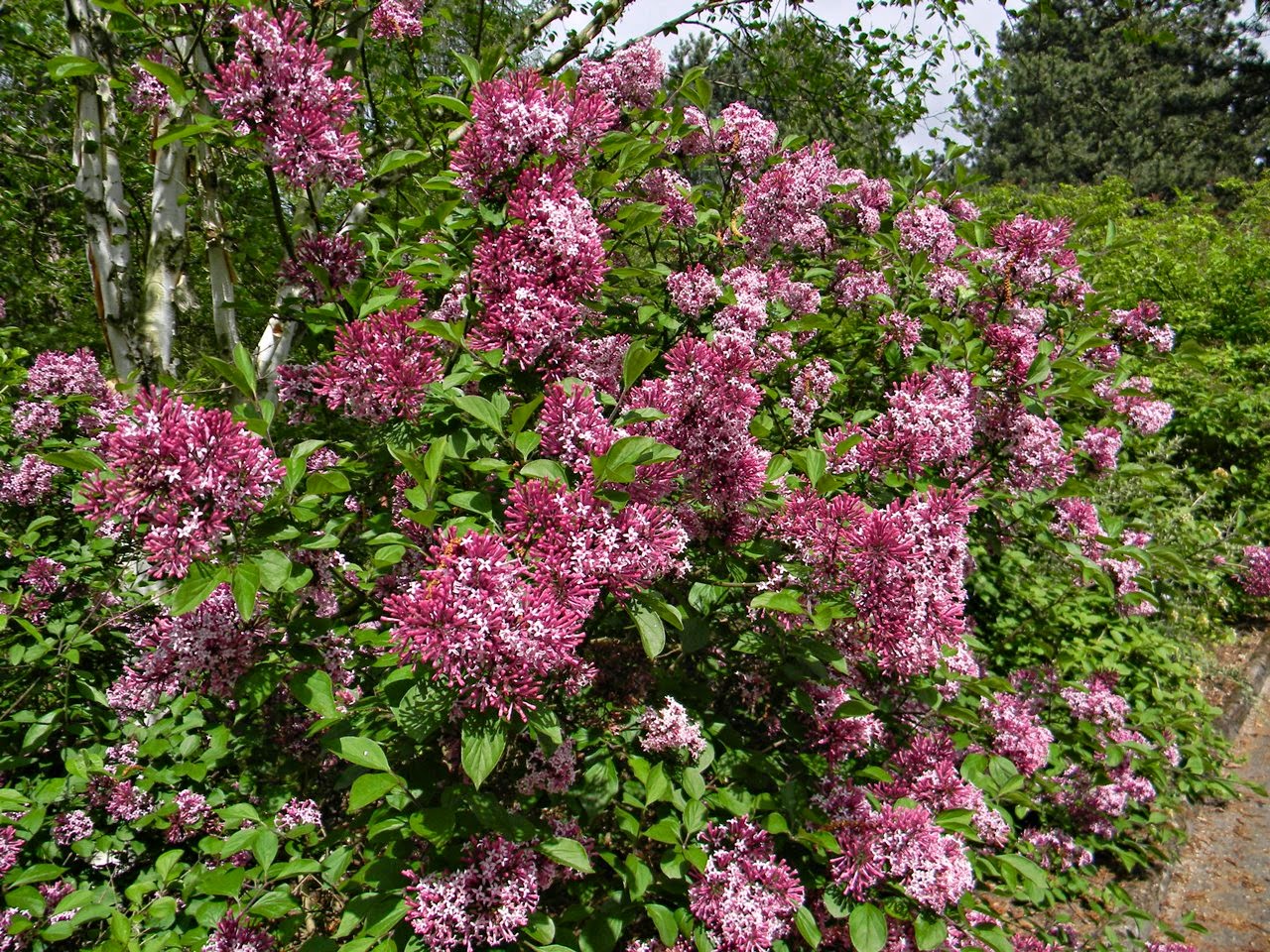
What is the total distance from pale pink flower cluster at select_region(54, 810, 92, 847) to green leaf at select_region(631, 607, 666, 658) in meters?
2.26

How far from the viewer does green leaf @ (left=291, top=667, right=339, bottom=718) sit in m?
1.72

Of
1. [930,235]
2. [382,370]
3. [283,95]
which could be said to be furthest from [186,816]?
[930,235]

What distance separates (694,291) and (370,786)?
2.01 meters

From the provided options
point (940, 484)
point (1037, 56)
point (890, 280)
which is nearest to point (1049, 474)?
point (940, 484)

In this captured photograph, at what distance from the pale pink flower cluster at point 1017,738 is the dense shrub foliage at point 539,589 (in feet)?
0.05

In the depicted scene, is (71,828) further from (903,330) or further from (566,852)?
(903,330)

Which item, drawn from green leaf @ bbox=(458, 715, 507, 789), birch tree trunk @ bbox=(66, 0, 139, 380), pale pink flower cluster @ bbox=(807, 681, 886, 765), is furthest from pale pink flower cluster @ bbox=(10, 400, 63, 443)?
pale pink flower cluster @ bbox=(807, 681, 886, 765)

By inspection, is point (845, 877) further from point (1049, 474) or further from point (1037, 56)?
point (1037, 56)

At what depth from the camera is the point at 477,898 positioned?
5.32 ft

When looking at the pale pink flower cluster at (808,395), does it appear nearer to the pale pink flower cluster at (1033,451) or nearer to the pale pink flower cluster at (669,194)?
the pale pink flower cluster at (1033,451)

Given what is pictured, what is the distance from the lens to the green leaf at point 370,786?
1596mm

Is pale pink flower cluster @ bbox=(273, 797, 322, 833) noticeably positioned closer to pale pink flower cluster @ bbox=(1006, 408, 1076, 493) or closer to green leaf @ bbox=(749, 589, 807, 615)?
green leaf @ bbox=(749, 589, 807, 615)

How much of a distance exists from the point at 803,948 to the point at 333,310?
2459mm

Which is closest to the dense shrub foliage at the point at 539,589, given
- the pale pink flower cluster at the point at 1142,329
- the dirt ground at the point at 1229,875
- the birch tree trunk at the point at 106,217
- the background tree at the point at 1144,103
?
the birch tree trunk at the point at 106,217
